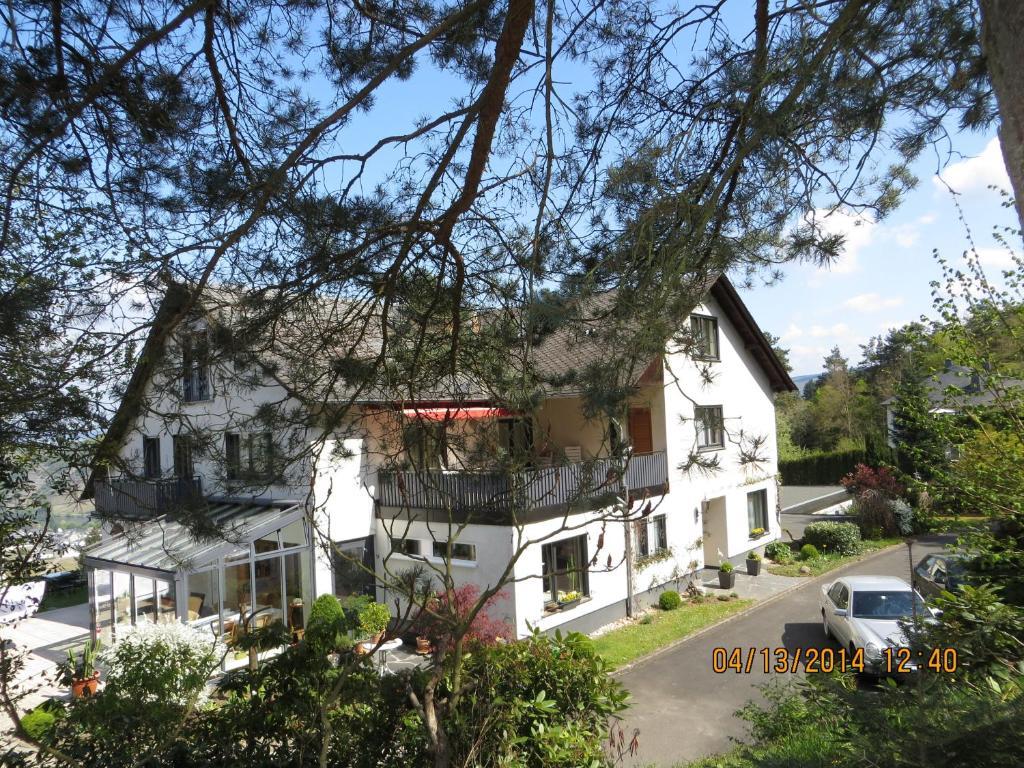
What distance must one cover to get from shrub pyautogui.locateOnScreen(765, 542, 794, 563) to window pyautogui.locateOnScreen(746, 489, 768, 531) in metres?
0.56

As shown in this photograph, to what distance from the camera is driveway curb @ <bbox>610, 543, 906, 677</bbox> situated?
11953 millimetres

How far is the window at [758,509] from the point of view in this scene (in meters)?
19.9

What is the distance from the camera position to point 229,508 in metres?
5.58

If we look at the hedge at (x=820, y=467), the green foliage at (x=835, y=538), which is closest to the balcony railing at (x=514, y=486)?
the green foliage at (x=835, y=538)

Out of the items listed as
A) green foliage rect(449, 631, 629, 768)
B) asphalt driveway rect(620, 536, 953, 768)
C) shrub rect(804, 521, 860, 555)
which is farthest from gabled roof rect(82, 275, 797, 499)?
shrub rect(804, 521, 860, 555)

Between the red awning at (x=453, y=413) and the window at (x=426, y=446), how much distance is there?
155 mm

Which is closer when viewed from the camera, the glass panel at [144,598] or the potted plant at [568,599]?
the potted plant at [568,599]

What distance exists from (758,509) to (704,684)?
1044 centimetres

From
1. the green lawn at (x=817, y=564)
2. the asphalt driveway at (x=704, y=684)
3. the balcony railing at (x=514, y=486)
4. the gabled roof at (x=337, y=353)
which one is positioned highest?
the gabled roof at (x=337, y=353)

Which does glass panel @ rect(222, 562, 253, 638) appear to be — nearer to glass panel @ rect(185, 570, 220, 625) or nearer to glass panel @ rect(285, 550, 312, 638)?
glass panel @ rect(185, 570, 220, 625)

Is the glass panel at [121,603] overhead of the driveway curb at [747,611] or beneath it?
overhead

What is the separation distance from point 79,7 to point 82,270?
72.0 inches

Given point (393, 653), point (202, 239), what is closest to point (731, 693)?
point (393, 653)

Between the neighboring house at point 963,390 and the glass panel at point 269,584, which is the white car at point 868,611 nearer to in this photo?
the neighboring house at point 963,390
